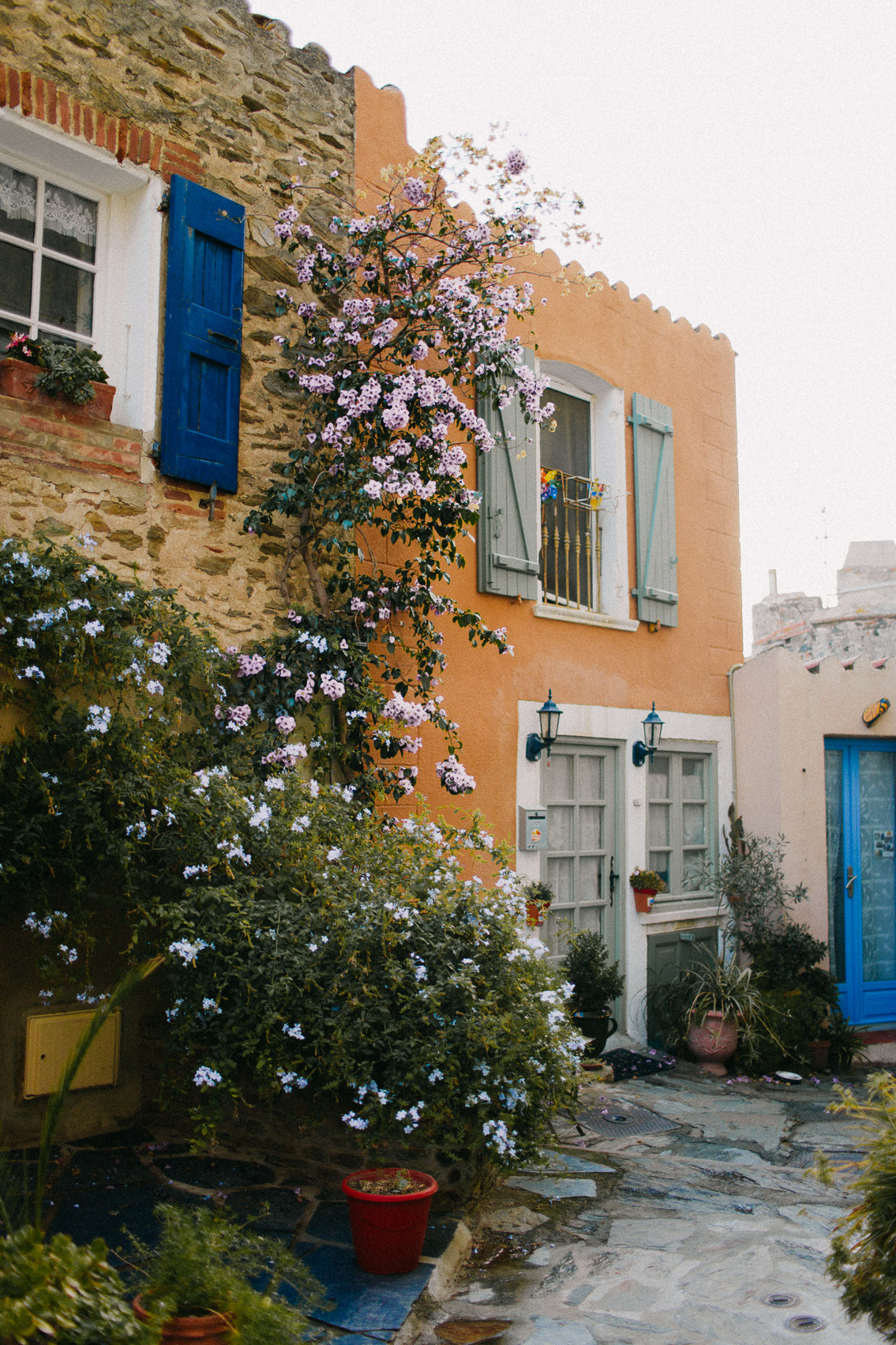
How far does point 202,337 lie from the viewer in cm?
497

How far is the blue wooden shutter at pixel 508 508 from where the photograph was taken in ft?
20.9

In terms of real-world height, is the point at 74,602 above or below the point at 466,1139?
above

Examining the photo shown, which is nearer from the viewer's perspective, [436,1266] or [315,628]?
[436,1266]

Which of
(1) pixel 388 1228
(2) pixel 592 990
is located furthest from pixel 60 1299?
(2) pixel 592 990

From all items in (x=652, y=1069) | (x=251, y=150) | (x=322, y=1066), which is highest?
(x=251, y=150)

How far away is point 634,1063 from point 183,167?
230 inches

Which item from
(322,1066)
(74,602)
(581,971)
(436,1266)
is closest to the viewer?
(436,1266)

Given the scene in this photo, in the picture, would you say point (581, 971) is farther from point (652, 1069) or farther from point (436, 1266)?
point (436, 1266)

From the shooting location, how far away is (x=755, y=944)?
25.0 feet

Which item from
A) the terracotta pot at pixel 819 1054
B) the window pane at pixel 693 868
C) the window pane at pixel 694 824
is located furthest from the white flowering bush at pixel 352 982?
the window pane at pixel 694 824

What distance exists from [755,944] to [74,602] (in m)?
5.65

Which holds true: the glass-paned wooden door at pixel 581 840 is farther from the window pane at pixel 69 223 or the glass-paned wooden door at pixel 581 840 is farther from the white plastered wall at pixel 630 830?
the window pane at pixel 69 223

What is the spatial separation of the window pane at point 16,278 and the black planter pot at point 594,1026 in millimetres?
4885

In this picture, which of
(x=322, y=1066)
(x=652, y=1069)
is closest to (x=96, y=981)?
(x=322, y=1066)
